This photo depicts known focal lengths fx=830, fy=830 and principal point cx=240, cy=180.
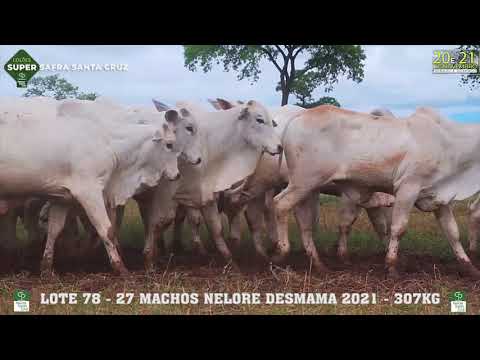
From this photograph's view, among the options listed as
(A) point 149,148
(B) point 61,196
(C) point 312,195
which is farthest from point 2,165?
(C) point 312,195

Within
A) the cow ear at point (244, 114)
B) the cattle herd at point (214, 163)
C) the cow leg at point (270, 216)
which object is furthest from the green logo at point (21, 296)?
the cow leg at point (270, 216)

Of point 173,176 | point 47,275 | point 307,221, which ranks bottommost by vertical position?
point 47,275

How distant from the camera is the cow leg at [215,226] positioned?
8.77 m

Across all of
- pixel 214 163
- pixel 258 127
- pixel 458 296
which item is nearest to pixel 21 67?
pixel 214 163

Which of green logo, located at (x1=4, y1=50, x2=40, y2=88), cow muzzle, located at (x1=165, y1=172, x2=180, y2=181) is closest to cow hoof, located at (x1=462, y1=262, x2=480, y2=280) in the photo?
cow muzzle, located at (x1=165, y1=172, x2=180, y2=181)

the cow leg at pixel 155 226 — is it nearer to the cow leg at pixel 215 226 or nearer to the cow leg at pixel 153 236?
the cow leg at pixel 153 236

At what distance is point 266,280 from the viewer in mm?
7945

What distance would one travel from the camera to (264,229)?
10.9 m

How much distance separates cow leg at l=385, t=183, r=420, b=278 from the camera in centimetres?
835

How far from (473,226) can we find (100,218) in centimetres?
422

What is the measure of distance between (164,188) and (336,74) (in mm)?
2249

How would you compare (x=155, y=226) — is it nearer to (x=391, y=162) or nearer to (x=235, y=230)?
(x=235, y=230)

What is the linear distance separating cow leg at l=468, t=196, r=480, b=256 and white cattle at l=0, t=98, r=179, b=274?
343 cm

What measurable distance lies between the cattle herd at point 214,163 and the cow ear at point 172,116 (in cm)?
1
